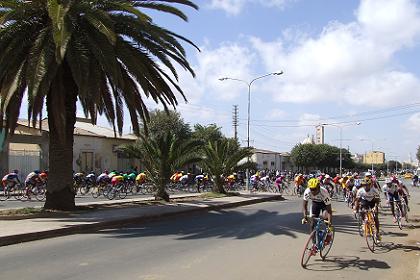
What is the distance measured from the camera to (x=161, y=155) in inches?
896

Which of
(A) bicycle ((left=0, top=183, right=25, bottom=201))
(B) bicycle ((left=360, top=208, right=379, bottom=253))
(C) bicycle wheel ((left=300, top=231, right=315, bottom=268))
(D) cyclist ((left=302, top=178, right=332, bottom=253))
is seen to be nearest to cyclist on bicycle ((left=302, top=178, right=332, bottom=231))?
(D) cyclist ((left=302, top=178, right=332, bottom=253))

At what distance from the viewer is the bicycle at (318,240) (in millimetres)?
9291

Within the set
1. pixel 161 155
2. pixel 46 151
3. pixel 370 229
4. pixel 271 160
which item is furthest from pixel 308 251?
pixel 271 160

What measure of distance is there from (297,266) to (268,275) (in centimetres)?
102

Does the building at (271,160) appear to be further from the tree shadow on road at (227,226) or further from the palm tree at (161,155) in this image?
the tree shadow on road at (227,226)

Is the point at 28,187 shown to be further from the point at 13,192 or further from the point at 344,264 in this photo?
the point at 344,264

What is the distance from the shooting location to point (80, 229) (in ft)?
44.8

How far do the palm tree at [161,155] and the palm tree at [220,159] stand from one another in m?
5.97

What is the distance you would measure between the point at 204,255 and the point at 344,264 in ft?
8.56

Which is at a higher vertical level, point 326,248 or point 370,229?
point 370,229

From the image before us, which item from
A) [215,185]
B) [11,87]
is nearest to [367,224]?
[11,87]

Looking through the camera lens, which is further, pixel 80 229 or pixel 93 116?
pixel 93 116

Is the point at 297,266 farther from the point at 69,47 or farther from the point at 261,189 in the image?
the point at 261,189

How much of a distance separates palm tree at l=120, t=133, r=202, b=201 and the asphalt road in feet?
25.1
